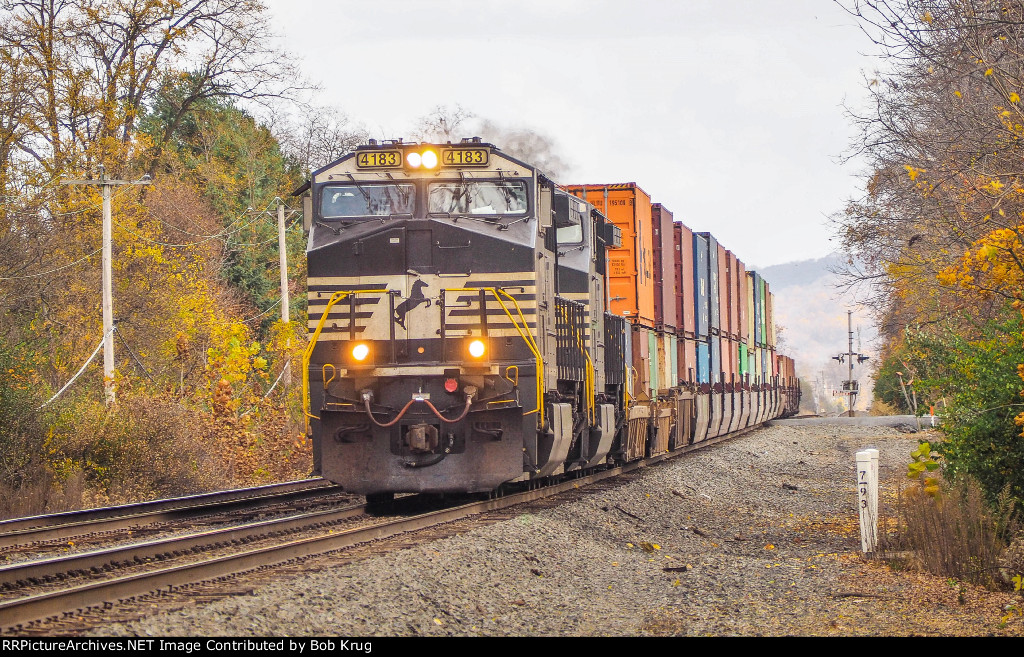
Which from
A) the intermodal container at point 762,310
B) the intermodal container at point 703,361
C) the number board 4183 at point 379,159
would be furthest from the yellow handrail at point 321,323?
the intermodal container at point 762,310

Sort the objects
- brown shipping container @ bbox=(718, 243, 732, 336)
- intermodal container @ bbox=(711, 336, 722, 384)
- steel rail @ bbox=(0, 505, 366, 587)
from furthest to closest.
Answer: brown shipping container @ bbox=(718, 243, 732, 336) < intermodal container @ bbox=(711, 336, 722, 384) < steel rail @ bbox=(0, 505, 366, 587)

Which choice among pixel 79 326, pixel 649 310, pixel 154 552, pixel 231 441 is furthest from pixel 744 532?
pixel 79 326

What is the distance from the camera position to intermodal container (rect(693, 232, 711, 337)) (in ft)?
81.4

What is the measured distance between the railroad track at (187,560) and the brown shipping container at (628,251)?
21.3ft

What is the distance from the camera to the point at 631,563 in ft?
32.7

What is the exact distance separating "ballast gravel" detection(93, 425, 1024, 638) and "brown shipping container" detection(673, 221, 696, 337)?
9522mm

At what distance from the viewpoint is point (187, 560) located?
9.14 meters

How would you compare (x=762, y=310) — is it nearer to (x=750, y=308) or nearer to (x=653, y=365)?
(x=750, y=308)

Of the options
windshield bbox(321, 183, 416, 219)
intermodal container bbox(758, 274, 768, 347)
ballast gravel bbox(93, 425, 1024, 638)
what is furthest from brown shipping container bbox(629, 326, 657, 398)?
intermodal container bbox(758, 274, 768, 347)

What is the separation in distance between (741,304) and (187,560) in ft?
82.0

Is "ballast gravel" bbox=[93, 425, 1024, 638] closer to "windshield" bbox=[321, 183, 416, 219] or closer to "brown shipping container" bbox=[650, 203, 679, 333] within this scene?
"windshield" bbox=[321, 183, 416, 219]

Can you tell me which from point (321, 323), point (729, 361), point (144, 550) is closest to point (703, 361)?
point (729, 361)

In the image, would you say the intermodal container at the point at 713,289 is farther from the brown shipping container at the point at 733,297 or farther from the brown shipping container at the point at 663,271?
the brown shipping container at the point at 663,271

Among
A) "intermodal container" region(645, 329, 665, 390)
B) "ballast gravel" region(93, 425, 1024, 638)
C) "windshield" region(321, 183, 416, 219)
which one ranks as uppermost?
"windshield" region(321, 183, 416, 219)
